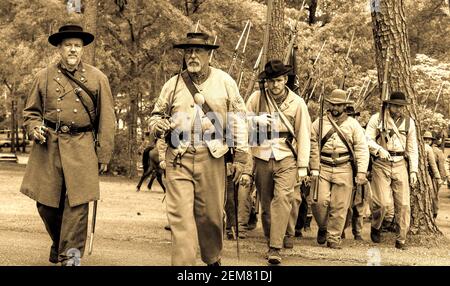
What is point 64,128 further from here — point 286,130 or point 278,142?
point 286,130

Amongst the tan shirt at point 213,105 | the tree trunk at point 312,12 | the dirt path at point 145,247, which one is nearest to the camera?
the tan shirt at point 213,105

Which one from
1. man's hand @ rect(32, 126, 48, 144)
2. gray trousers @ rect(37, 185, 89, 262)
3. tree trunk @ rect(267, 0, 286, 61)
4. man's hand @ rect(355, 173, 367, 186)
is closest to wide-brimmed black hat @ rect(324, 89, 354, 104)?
man's hand @ rect(355, 173, 367, 186)

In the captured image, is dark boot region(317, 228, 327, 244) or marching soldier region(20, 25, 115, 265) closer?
marching soldier region(20, 25, 115, 265)

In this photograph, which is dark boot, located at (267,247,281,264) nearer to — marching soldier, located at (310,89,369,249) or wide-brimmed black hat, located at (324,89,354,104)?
marching soldier, located at (310,89,369,249)

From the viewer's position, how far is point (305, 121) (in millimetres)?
10836

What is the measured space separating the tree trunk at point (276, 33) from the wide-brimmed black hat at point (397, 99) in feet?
8.88

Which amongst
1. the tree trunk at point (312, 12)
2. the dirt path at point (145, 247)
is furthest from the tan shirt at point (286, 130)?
the tree trunk at point (312, 12)

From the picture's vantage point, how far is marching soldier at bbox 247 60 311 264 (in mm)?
10625

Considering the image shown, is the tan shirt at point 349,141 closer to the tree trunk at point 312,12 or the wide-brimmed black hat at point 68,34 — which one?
the wide-brimmed black hat at point 68,34

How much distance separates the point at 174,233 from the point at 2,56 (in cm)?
2498

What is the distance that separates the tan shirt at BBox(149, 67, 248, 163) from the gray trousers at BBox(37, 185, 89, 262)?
3.75 ft

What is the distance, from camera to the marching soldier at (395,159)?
1299 cm
